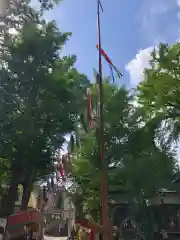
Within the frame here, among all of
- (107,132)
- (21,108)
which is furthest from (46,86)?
(107,132)

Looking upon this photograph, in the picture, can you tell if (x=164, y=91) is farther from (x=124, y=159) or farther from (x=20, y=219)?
(x=20, y=219)

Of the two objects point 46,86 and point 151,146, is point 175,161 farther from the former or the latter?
point 46,86

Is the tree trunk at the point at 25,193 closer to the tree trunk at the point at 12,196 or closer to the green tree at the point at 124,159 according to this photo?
the tree trunk at the point at 12,196

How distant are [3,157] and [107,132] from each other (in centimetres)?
749

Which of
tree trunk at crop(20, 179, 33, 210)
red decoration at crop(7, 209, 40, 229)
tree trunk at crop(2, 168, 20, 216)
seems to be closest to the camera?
red decoration at crop(7, 209, 40, 229)

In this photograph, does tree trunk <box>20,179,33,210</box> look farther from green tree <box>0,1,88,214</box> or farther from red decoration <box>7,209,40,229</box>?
red decoration <box>7,209,40,229</box>

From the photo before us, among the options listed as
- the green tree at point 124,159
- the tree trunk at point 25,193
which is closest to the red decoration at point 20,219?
the green tree at point 124,159

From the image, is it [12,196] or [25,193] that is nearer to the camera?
[12,196]

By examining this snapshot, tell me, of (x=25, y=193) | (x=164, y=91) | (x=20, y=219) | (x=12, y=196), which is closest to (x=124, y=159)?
(x=164, y=91)

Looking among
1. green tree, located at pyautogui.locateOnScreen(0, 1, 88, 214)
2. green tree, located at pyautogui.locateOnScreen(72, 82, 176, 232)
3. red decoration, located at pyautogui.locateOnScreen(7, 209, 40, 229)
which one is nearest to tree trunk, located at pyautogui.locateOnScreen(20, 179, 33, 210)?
green tree, located at pyautogui.locateOnScreen(0, 1, 88, 214)

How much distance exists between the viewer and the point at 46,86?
20.9 metres

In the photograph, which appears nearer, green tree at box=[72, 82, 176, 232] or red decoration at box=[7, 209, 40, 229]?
red decoration at box=[7, 209, 40, 229]

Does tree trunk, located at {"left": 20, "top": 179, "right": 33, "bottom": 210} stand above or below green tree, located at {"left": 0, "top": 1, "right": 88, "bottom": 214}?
below

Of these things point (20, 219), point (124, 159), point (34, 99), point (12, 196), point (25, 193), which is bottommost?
point (20, 219)
